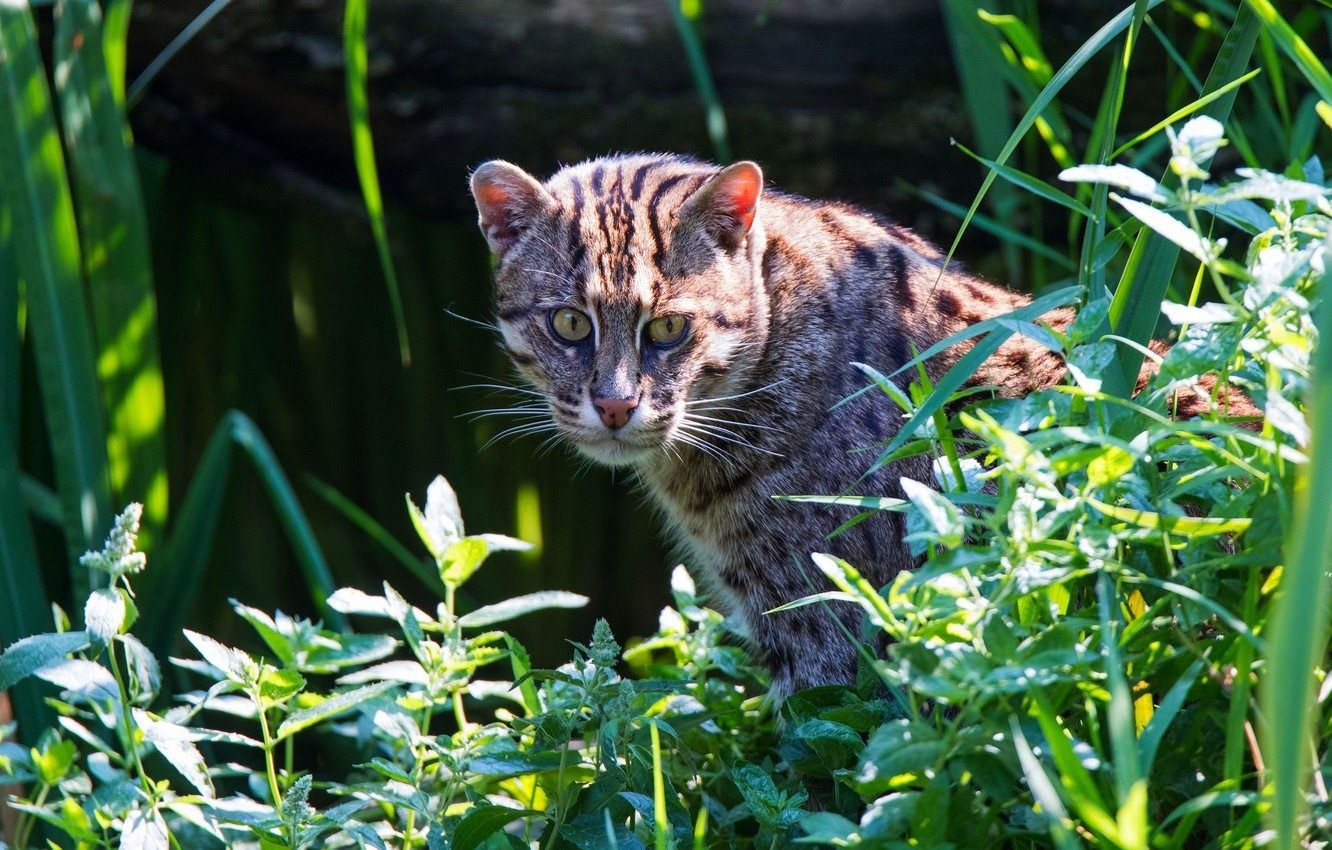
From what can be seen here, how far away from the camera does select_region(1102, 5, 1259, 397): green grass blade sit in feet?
4.83

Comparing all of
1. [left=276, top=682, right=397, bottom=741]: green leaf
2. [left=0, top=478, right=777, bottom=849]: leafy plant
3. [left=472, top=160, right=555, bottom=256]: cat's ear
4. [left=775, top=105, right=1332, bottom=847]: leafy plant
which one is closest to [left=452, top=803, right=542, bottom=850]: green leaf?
[left=0, top=478, right=777, bottom=849]: leafy plant

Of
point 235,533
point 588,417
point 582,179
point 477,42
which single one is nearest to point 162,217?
point 235,533

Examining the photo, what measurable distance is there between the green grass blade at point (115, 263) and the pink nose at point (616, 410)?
97 cm

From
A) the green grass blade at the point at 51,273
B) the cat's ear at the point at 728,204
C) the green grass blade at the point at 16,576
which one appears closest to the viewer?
the cat's ear at the point at 728,204

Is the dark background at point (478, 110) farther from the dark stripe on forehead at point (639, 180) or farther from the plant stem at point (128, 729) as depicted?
the plant stem at point (128, 729)

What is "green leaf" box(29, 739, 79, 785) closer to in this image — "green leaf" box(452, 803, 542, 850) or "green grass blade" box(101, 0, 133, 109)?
"green leaf" box(452, 803, 542, 850)

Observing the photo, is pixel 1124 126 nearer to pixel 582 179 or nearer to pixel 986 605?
pixel 582 179

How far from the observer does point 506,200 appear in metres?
2.36

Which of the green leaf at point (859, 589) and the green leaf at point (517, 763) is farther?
the green leaf at point (517, 763)

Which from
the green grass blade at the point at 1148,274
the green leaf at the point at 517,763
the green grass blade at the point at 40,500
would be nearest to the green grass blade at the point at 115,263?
the green grass blade at the point at 40,500

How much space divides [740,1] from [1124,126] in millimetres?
969

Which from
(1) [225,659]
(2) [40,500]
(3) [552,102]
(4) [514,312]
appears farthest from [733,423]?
(2) [40,500]

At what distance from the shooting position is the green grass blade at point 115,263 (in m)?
2.53

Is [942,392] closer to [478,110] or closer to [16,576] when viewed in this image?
[16,576]
